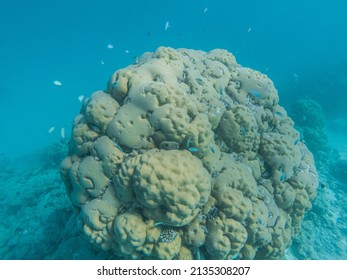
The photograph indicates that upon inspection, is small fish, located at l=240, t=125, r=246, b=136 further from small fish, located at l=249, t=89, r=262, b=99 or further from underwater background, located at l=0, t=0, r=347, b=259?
underwater background, located at l=0, t=0, r=347, b=259

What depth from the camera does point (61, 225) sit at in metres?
7.91

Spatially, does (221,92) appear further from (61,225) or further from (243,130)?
(61,225)

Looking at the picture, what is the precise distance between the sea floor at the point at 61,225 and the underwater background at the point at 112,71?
1.5 inches

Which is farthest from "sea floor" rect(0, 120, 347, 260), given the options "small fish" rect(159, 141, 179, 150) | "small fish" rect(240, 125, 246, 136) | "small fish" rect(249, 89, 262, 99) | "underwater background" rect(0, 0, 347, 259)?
"small fish" rect(240, 125, 246, 136)

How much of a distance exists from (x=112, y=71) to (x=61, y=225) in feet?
235

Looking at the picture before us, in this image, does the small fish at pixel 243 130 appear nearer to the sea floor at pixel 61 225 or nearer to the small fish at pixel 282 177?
the small fish at pixel 282 177

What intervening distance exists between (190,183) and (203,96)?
230 cm

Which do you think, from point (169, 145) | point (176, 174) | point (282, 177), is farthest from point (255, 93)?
point (176, 174)

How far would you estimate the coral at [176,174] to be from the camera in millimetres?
4312

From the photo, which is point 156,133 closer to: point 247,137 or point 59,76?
point 247,137

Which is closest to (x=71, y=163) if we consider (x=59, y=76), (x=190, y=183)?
(x=190, y=183)

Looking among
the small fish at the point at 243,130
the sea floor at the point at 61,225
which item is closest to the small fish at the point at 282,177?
the small fish at the point at 243,130

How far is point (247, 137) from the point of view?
5668mm

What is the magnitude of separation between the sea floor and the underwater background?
4 cm
